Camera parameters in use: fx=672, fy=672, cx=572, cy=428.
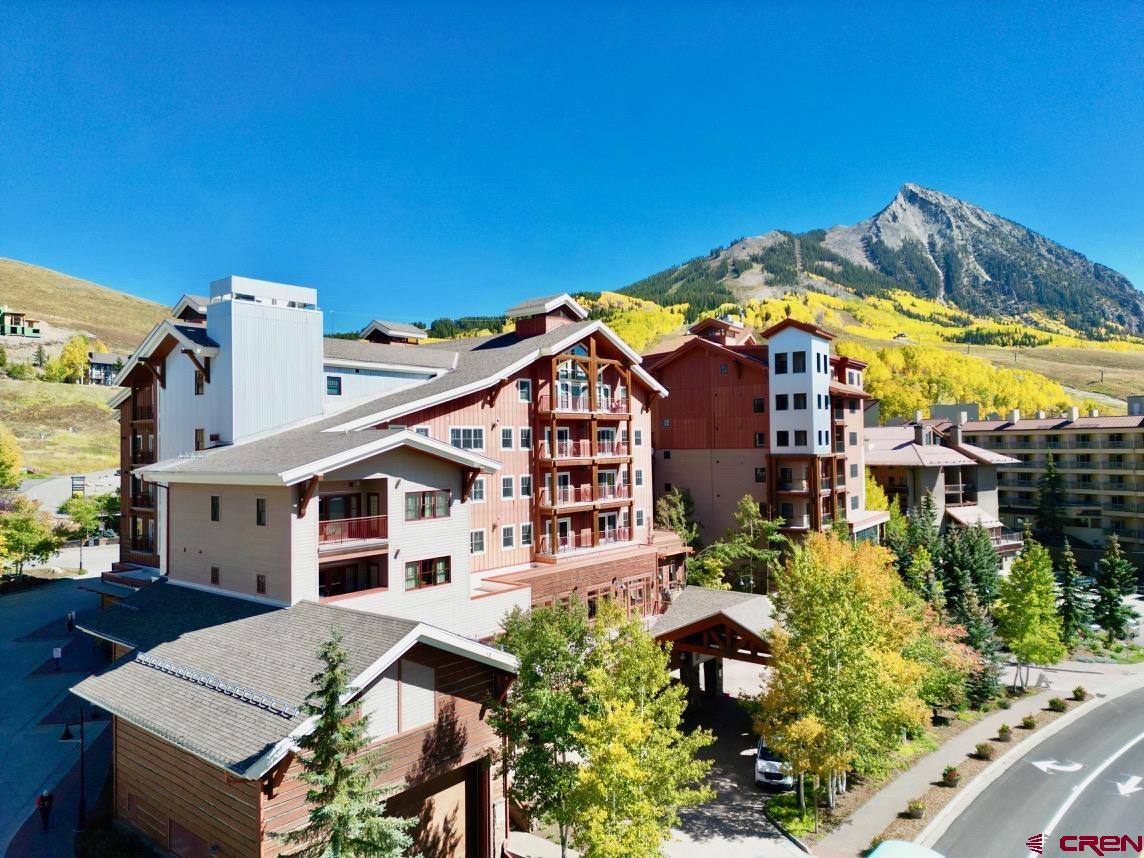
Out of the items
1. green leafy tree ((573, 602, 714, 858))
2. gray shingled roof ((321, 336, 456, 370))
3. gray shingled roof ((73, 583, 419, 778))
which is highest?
gray shingled roof ((321, 336, 456, 370))

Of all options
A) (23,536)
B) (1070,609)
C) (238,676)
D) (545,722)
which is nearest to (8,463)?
(23,536)

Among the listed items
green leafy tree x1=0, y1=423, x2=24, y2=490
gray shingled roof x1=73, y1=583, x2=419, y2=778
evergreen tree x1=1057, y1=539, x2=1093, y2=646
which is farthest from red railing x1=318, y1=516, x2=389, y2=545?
green leafy tree x1=0, y1=423, x2=24, y2=490

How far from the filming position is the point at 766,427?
4922 centimetres

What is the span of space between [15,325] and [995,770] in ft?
563

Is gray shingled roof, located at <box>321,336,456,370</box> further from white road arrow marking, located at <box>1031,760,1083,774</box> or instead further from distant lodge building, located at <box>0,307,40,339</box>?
distant lodge building, located at <box>0,307,40,339</box>

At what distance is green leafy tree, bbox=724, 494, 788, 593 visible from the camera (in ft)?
151

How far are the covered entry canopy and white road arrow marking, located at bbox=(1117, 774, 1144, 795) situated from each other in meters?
13.4

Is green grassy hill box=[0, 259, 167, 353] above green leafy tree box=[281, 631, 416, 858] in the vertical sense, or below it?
above

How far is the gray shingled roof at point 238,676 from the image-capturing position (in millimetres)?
13523

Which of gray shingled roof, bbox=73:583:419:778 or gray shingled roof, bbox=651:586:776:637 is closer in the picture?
gray shingled roof, bbox=73:583:419:778

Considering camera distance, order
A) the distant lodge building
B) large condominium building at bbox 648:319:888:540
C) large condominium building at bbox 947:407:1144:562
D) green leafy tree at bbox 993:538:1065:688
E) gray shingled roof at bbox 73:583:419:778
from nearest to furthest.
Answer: gray shingled roof at bbox 73:583:419:778 → green leafy tree at bbox 993:538:1065:688 → large condominium building at bbox 648:319:888:540 → large condominium building at bbox 947:407:1144:562 → the distant lodge building

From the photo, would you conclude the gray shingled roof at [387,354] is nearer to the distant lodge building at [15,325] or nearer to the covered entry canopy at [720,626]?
the covered entry canopy at [720,626]

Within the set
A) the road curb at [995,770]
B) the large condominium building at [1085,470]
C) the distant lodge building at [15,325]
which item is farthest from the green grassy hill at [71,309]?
the road curb at [995,770]

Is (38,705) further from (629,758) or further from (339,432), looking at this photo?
(629,758)
